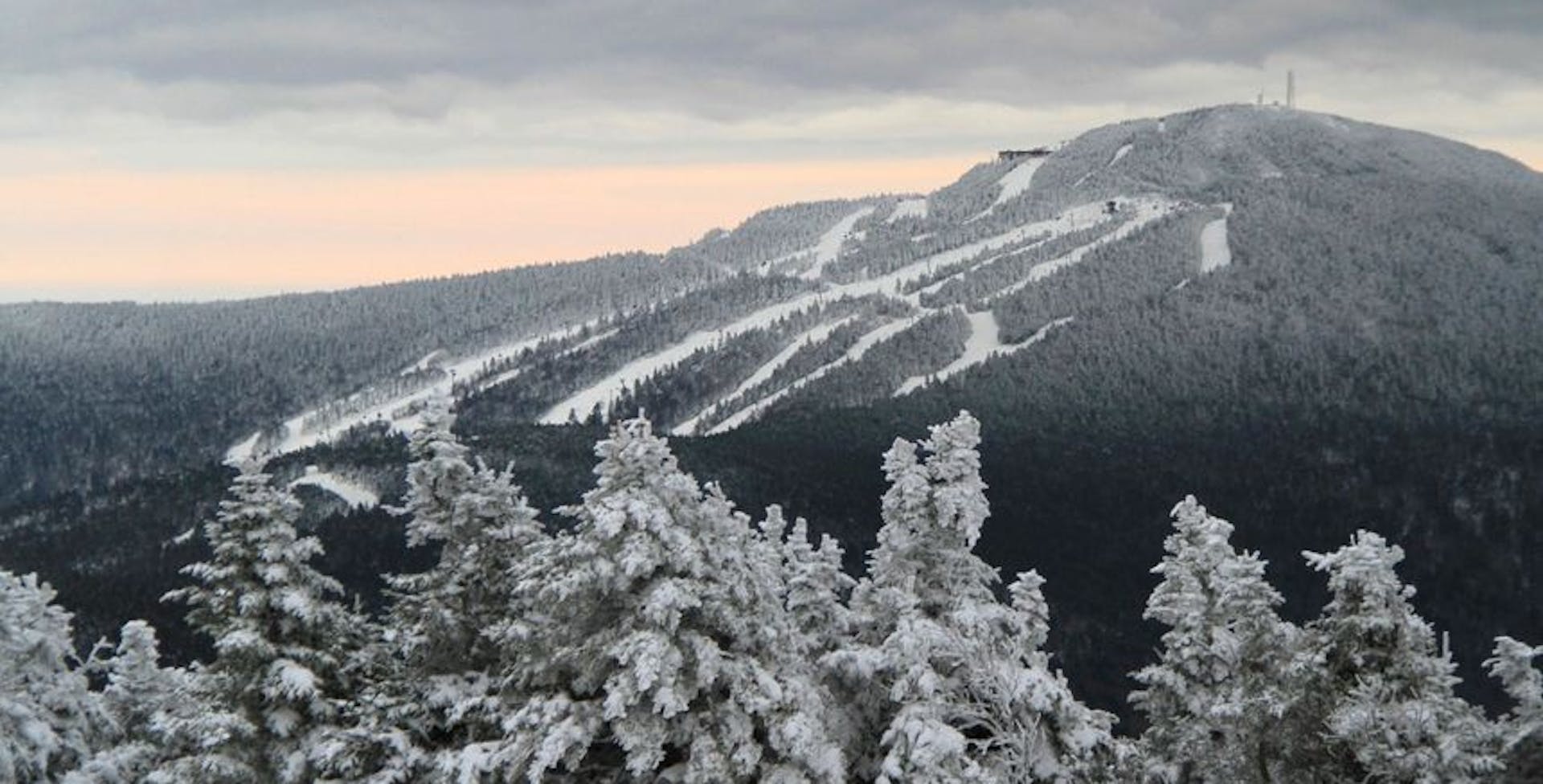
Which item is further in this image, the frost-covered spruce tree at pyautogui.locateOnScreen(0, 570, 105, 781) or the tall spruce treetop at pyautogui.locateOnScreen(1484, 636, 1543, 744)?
the frost-covered spruce tree at pyautogui.locateOnScreen(0, 570, 105, 781)

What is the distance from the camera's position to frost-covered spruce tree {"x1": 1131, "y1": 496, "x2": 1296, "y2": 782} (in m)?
23.5

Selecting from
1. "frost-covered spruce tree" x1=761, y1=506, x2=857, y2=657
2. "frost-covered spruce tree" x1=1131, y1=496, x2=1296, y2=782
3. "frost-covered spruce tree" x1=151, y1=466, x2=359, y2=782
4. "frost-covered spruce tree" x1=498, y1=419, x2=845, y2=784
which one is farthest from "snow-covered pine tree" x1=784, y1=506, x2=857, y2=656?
"frost-covered spruce tree" x1=151, y1=466, x2=359, y2=782

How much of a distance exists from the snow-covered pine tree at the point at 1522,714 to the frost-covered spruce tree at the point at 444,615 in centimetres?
1528

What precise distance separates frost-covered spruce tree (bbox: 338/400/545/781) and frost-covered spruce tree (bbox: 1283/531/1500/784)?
12861 mm

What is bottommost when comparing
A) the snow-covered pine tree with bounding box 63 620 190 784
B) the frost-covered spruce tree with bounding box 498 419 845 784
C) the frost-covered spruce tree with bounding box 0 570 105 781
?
the snow-covered pine tree with bounding box 63 620 190 784

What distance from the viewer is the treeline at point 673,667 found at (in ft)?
59.3

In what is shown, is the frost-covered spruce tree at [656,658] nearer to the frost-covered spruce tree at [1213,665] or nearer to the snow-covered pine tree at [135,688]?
the frost-covered spruce tree at [1213,665]

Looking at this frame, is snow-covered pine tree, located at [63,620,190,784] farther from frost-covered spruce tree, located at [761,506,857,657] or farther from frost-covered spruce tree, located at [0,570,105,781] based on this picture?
frost-covered spruce tree, located at [761,506,857,657]

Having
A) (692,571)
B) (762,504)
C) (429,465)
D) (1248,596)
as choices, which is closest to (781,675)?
(692,571)

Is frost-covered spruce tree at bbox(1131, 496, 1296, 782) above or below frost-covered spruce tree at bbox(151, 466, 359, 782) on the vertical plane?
below

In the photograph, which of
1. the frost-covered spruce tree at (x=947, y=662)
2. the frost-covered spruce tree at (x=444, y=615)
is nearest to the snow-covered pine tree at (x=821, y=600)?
the frost-covered spruce tree at (x=947, y=662)

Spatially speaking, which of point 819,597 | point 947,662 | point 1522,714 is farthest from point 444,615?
point 1522,714

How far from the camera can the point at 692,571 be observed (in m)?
18.2

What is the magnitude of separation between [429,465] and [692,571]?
6.98 meters
